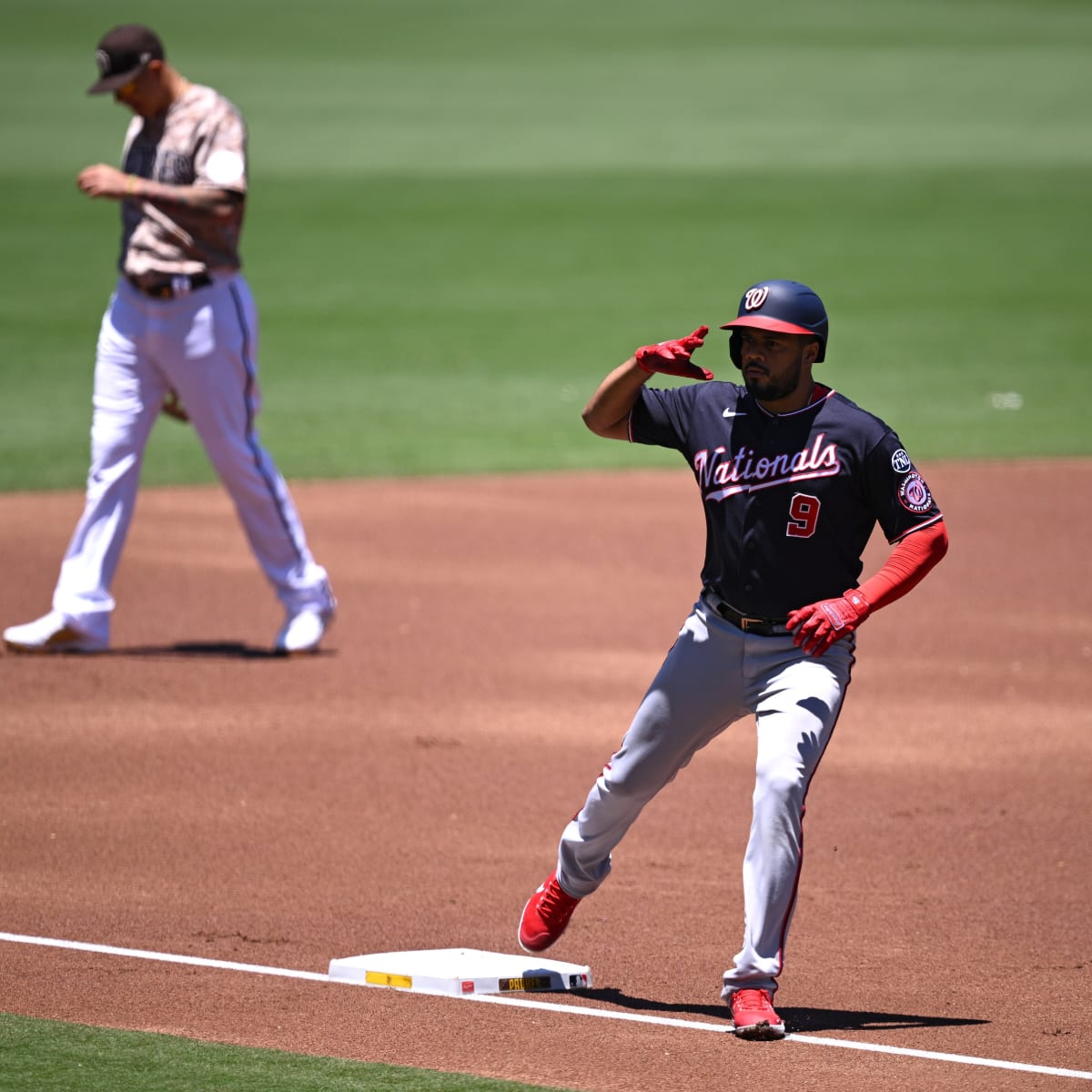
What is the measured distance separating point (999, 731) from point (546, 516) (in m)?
5.32

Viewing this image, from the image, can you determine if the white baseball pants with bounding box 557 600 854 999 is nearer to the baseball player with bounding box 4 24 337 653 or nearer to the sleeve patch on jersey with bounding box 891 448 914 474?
the sleeve patch on jersey with bounding box 891 448 914 474

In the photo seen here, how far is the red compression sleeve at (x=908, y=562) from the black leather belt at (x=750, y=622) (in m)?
0.26

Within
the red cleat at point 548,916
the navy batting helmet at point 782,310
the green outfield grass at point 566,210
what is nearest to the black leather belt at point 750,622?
the navy batting helmet at point 782,310

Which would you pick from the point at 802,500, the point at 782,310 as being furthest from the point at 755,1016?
the point at 782,310

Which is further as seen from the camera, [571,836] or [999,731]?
[999,731]

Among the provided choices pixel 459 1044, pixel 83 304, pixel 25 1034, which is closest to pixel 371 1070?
pixel 459 1044

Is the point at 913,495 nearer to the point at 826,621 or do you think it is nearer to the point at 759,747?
the point at 826,621

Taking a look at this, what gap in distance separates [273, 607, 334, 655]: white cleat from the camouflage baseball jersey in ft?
5.82

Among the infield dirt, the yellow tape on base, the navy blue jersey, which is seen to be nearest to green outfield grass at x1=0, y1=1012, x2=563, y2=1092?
the infield dirt

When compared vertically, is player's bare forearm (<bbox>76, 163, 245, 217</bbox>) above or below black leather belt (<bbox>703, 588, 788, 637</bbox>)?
above

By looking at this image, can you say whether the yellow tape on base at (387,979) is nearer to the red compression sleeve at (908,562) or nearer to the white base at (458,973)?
the white base at (458,973)

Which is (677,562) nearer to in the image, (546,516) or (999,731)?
(546,516)

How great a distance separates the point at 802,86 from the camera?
42438 millimetres

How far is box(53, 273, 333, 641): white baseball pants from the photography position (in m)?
9.51
